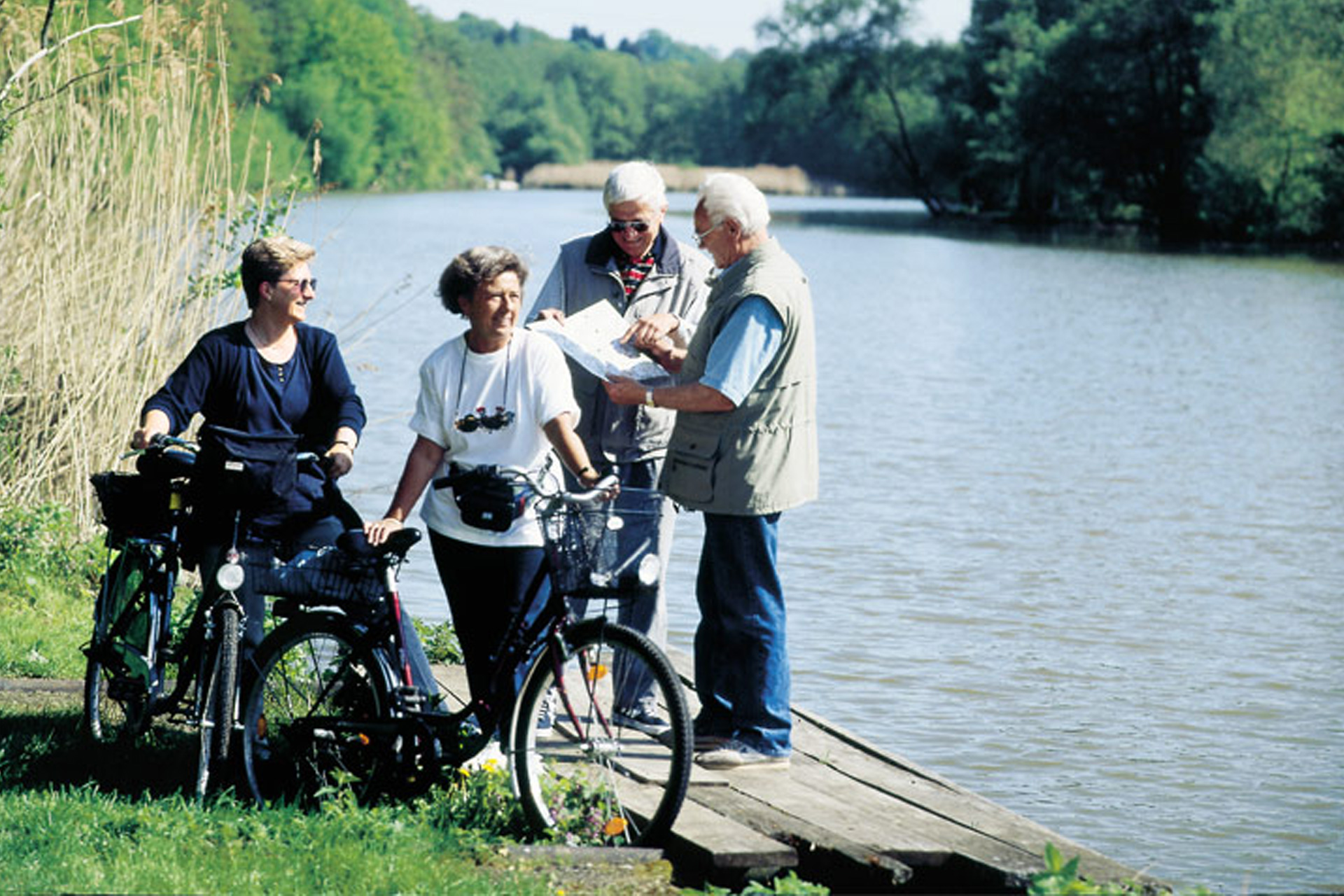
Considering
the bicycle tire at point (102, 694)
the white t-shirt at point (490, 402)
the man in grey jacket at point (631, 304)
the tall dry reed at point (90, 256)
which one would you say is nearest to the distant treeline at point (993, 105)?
the tall dry reed at point (90, 256)

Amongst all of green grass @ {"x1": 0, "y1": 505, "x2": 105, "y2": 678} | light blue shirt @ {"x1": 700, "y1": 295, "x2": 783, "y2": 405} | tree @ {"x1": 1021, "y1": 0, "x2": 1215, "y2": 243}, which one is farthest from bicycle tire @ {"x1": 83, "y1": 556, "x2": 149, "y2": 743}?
tree @ {"x1": 1021, "y1": 0, "x2": 1215, "y2": 243}

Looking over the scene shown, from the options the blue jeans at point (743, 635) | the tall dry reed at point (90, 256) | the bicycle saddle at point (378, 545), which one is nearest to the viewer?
the bicycle saddle at point (378, 545)

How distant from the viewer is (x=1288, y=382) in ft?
83.9

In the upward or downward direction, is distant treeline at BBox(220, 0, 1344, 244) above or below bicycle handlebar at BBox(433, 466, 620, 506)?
above

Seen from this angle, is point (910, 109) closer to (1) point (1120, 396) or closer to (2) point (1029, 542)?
(1) point (1120, 396)

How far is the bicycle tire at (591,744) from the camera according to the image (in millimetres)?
5117

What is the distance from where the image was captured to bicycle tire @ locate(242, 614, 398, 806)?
5438 millimetres

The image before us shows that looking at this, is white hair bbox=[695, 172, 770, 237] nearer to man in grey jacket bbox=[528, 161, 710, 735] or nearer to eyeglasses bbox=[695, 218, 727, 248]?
eyeglasses bbox=[695, 218, 727, 248]

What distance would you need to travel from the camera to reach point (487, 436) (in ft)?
18.4

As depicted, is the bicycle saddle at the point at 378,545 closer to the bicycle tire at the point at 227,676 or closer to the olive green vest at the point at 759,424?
the bicycle tire at the point at 227,676

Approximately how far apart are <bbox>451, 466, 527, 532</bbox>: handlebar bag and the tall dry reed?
4.55 meters

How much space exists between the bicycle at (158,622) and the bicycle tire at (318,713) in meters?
0.10

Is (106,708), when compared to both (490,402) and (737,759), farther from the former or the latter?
(737,759)

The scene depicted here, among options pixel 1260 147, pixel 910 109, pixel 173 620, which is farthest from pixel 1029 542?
pixel 910 109
